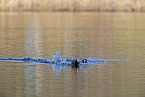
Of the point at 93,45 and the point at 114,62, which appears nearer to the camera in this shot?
the point at 114,62

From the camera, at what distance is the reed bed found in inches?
5079

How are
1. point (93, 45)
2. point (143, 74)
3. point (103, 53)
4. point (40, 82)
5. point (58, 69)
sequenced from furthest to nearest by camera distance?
point (93, 45)
point (103, 53)
point (58, 69)
point (143, 74)
point (40, 82)

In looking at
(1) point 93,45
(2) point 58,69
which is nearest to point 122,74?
(2) point 58,69

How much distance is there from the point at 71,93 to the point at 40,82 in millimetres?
2558

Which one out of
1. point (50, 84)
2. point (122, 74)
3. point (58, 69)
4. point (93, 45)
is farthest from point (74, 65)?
point (93, 45)

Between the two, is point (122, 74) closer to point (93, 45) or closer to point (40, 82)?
point (40, 82)

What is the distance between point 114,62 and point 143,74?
4283mm

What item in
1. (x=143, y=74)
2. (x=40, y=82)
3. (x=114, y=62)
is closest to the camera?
(x=40, y=82)

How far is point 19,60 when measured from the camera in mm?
27125

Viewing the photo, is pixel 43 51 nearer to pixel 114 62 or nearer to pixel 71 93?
pixel 114 62

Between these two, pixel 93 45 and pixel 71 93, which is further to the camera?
pixel 93 45

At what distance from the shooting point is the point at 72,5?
437 feet

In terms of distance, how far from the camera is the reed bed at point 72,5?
12900cm

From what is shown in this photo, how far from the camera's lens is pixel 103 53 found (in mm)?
30375
